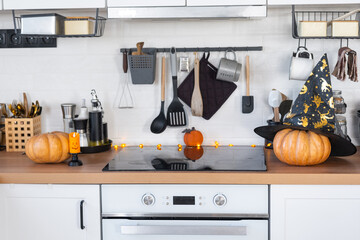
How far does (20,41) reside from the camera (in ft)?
9.61

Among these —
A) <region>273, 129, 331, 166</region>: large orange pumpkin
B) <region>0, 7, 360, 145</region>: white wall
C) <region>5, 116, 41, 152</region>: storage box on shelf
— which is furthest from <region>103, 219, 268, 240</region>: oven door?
<region>5, 116, 41, 152</region>: storage box on shelf

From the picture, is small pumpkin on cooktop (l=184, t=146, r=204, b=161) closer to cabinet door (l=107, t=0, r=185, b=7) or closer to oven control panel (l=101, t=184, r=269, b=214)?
oven control panel (l=101, t=184, r=269, b=214)

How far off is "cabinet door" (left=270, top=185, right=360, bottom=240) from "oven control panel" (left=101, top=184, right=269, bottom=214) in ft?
0.24

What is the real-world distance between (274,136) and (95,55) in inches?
46.5

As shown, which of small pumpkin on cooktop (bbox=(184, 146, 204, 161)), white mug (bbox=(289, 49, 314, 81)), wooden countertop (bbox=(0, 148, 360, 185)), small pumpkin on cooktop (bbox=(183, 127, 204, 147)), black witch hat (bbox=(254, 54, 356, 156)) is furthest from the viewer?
small pumpkin on cooktop (bbox=(183, 127, 204, 147))

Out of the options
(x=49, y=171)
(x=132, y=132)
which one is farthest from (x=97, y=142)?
(x=49, y=171)

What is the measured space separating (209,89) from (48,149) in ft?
3.39

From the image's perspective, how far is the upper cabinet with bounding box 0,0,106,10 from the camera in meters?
2.51

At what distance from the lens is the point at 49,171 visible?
2266 millimetres

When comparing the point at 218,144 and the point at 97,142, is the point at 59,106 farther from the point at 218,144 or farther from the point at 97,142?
the point at 218,144

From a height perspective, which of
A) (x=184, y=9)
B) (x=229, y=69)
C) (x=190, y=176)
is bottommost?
(x=190, y=176)

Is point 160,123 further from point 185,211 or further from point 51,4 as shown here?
point 51,4

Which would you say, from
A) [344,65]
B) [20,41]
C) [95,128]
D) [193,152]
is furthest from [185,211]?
[20,41]

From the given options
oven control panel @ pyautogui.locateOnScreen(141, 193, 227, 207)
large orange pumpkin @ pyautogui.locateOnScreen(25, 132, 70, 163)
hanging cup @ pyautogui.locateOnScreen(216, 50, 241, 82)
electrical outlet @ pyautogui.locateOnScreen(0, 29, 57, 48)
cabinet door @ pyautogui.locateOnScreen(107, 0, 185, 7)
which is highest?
cabinet door @ pyautogui.locateOnScreen(107, 0, 185, 7)
